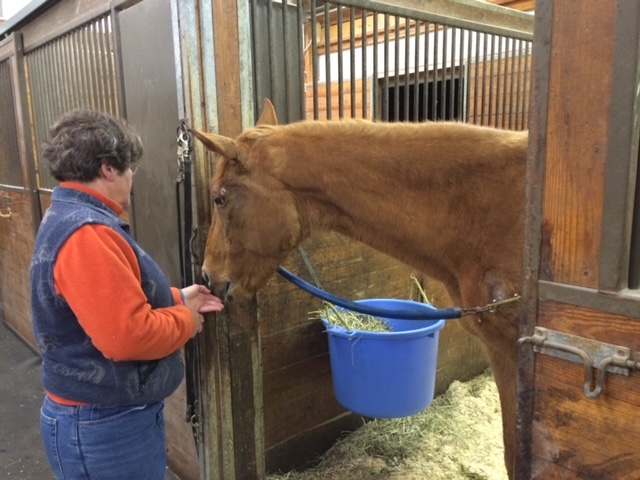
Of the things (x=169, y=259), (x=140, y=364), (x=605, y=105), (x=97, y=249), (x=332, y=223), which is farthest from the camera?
(x=169, y=259)

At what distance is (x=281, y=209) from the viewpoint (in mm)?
1690

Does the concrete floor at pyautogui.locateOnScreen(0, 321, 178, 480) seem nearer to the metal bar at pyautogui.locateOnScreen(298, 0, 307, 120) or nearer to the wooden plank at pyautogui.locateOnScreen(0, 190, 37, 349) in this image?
the wooden plank at pyautogui.locateOnScreen(0, 190, 37, 349)

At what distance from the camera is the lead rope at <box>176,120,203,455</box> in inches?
70.1

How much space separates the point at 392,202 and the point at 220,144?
579mm

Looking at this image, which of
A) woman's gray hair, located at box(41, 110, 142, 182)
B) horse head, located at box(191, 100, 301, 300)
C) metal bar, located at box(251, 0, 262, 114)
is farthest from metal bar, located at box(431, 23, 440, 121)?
woman's gray hair, located at box(41, 110, 142, 182)

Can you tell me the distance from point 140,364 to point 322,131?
35.9 inches

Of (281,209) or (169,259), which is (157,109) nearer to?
(169,259)

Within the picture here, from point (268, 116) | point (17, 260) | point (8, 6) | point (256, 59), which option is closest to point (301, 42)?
point (256, 59)

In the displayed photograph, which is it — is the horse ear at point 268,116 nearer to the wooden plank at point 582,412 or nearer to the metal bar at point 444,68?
the wooden plank at point 582,412

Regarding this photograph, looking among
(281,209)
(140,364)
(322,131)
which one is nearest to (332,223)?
(281,209)

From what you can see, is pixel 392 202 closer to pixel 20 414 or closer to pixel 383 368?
pixel 383 368

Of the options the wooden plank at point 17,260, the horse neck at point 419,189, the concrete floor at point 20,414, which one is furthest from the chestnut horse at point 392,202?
the wooden plank at point 17,260

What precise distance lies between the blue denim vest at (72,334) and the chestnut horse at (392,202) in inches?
15.1

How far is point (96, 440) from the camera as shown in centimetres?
138
